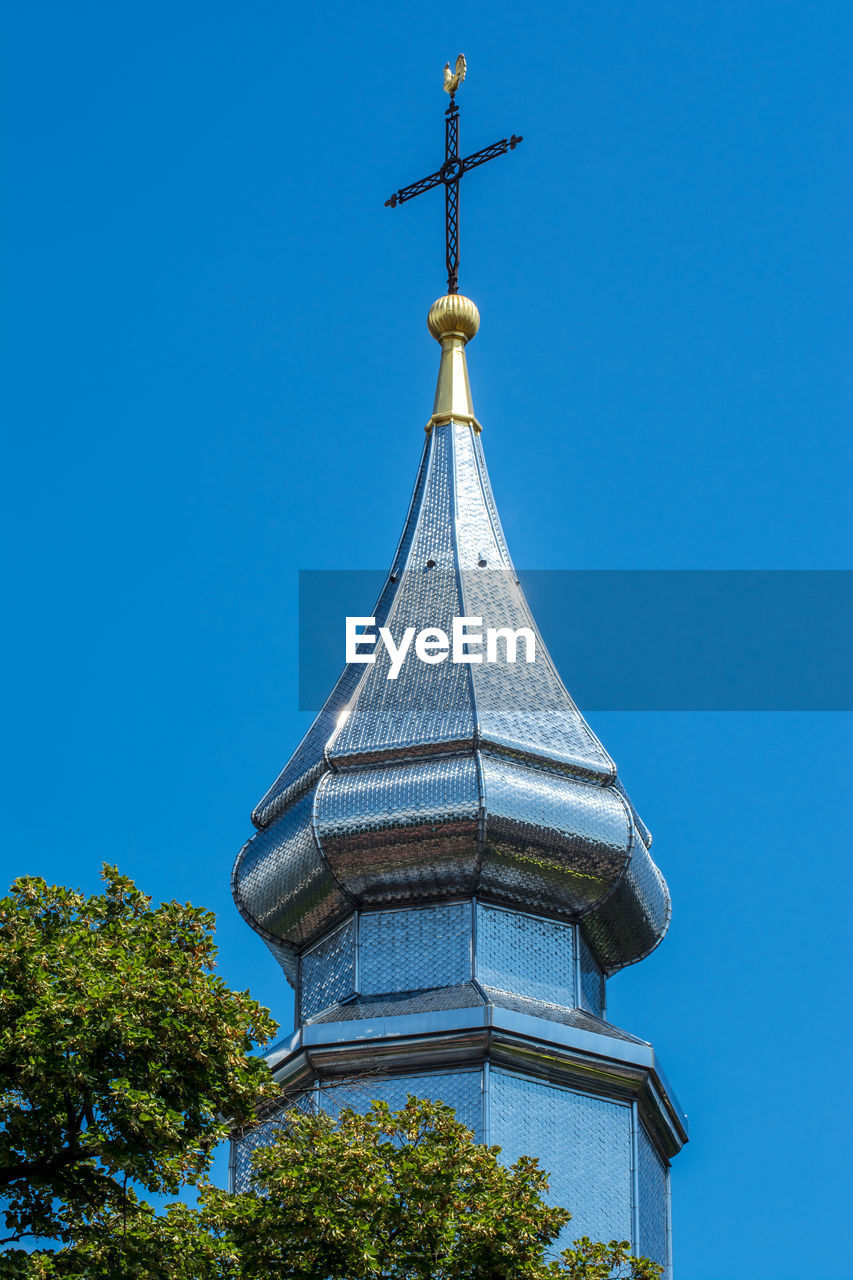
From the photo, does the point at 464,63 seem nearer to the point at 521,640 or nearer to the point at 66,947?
the point at 521,640

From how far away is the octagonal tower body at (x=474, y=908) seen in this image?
2062 centimetres

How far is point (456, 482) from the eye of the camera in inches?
1038

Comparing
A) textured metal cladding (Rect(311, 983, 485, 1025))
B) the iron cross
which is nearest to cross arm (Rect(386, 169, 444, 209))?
the iron cross

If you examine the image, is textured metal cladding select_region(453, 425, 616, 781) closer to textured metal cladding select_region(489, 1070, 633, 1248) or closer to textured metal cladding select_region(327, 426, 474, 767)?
textured metal cladding select_region(327, 426, 474, 767)

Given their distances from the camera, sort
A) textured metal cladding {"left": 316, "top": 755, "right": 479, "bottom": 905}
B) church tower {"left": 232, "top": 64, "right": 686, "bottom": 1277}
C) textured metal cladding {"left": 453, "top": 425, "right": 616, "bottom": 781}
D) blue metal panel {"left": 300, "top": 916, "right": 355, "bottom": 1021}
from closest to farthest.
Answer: church tower {"left": 232, "top": 64, "right": 686, "bottom": 1277} < textured metal cladding {"left": 316, "top": 755, "right": 479, "bottom": 905} < blue metal panel {"left": 300, "top": 916, "right": 355, "bottom": 1021} < textured metal cladding {"left": 453, "top": 425, "right": 616, "bottom": 781}

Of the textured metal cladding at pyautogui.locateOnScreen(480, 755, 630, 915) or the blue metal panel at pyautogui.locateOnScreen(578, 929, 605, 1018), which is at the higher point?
the textured metal cladding at pyautogui.locateOnScreen(480, 755, 630, 915)

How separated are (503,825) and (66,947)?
7.63 metres

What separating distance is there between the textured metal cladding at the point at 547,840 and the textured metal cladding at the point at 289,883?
1.49 m

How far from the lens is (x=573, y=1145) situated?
2064cm

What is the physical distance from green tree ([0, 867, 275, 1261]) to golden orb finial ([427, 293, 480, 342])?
13.8 metres

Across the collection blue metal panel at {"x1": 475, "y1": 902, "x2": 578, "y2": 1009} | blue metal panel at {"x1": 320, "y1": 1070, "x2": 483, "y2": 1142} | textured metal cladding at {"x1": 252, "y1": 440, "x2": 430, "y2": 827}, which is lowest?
blue metal panel at {"x1": 320, "y1": 1070, "x2": 483, "y2": 1142}

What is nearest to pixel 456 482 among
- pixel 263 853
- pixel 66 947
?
pixel 263 853

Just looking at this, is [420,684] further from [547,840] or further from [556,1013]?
[556,1013]

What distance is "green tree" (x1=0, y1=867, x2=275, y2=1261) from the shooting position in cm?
1433
